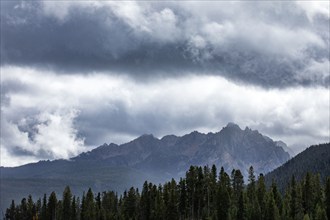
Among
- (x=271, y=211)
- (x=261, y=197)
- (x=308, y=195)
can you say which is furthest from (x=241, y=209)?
(x=308, y=195)

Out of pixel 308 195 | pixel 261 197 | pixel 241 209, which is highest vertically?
pixel 308 195

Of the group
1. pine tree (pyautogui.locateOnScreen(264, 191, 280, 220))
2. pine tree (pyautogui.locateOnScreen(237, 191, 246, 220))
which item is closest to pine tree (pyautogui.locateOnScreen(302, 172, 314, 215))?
pine tree (pyautogui.locateOnScreen(264, 191, 280, 220))

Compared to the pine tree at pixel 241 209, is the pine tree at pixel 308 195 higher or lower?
higher

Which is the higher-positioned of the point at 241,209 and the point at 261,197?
the point at 261,197

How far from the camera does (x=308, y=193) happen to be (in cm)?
19175

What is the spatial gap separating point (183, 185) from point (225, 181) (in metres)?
14.7

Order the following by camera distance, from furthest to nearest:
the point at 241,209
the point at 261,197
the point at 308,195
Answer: the point at 308,195 < the point at 261,197 < the point at 241,209

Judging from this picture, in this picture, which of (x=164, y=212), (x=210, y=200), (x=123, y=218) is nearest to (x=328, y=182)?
(x=210, y=200)

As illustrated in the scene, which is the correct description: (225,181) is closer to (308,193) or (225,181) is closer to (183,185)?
(183,185)

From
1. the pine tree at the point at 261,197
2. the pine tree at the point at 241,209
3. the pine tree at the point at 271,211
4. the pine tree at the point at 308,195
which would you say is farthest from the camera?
the pine tree at the point at 308,195

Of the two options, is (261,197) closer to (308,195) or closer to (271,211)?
(308,195)

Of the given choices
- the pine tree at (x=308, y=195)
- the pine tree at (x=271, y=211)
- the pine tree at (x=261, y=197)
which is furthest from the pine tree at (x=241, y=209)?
the pine tree at (x=308, y=195)

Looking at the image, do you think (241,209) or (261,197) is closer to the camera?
(241,209)

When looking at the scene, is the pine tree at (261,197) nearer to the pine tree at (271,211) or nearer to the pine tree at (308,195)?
the pine tree at (271,211)
